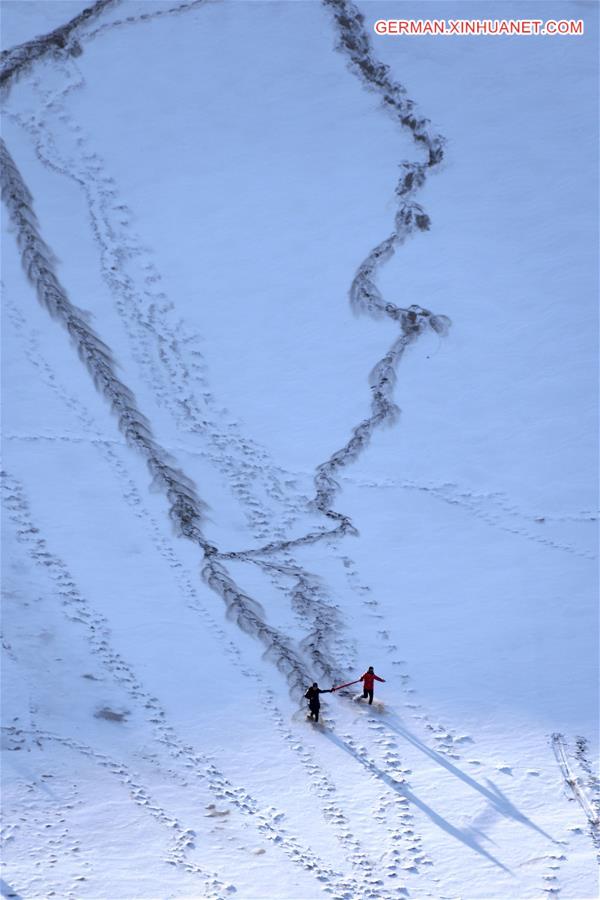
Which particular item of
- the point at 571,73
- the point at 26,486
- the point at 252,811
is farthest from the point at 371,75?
the point at 252,811

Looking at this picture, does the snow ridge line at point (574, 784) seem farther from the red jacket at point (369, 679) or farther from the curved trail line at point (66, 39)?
the curved trail line at point (66, 39)

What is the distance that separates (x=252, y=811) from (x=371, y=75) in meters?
20.3

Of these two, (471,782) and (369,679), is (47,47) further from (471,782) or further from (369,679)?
(471,782)

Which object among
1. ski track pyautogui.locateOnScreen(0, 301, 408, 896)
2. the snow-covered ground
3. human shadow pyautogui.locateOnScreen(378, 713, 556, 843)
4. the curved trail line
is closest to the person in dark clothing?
the snow-covered ground

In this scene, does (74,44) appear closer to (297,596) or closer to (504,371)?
(504,371)

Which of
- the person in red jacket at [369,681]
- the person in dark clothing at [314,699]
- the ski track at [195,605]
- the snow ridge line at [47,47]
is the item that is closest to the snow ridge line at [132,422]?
the ski track at [195,605]

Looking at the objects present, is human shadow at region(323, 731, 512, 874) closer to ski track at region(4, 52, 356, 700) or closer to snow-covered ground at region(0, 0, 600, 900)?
snow-covered ground at region(0, 0, 600, 900)

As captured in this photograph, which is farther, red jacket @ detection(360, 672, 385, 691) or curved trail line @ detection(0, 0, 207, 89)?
curved trail line @ detection(0, 0, 207, 89)

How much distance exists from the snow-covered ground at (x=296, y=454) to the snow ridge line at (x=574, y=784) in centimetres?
9

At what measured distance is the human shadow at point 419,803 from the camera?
18344mm

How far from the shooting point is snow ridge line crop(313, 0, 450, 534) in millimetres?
26500

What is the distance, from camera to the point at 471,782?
19.6m

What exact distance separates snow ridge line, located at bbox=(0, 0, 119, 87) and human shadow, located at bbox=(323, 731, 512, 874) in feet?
65.1

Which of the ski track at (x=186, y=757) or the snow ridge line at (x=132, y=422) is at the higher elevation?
the snow ridge line at (x=132, y=422)
